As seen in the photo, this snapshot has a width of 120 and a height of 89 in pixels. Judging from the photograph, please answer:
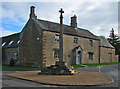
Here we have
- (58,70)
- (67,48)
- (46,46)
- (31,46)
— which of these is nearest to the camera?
(58,70)

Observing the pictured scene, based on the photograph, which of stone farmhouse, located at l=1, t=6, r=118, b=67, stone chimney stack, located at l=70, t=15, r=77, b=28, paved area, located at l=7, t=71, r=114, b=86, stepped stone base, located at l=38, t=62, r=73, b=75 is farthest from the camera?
stone chimney stack, located at l=70, t=15, r=77, b=28

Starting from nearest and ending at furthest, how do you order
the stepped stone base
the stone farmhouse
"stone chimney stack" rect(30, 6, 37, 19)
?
the stepped stone base < the stone farmhouse < "stone chimney stack" rect(30, 6, 37, 19)

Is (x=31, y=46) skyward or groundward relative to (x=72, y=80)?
skyward

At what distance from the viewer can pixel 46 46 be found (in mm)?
22250

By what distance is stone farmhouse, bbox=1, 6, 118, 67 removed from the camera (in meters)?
22.3

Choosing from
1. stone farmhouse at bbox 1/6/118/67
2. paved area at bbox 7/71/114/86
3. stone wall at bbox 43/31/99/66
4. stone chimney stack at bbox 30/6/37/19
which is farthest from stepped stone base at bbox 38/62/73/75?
stone chimney stack at bbox 30/6/37/19

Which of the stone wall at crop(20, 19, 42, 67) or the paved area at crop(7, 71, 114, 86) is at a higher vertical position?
the stone wall at crop(20, 19, 42, 67)

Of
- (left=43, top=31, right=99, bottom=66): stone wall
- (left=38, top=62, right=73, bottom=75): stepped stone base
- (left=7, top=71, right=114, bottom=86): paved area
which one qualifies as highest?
(left=43, top=31, right=99, bottom=66): stone wall

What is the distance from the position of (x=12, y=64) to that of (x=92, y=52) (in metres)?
17.2

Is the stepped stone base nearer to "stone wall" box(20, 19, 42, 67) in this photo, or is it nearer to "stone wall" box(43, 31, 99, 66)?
"stone wall" box(43, 31, 99, 66)

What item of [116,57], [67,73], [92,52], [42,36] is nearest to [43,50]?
[42,36]

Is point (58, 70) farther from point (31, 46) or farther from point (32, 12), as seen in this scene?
point (32, 12)

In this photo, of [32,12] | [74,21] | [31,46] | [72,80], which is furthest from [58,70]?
[74,21]

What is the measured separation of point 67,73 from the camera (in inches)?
521
